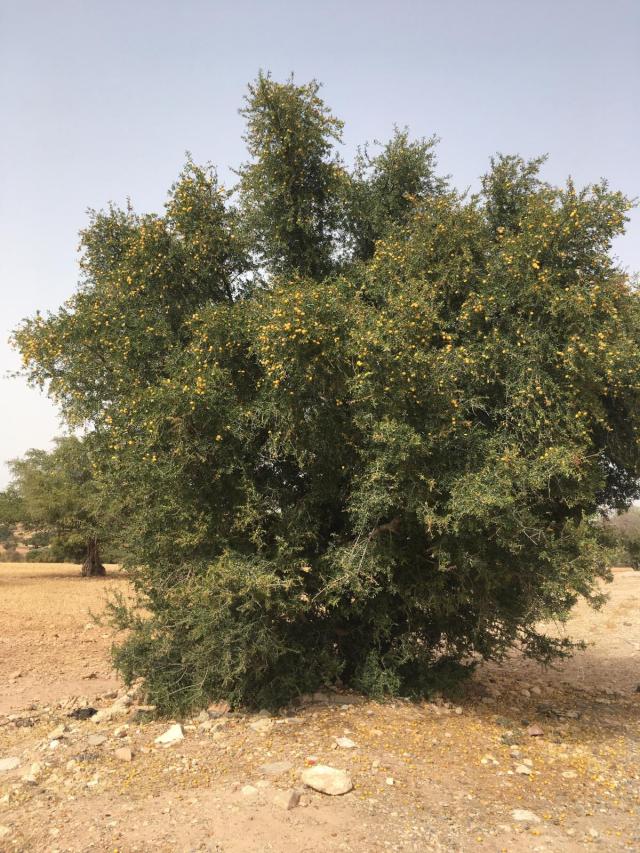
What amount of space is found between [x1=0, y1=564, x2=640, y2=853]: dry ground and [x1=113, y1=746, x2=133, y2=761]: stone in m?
0.08

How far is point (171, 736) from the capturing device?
7836 millimetres

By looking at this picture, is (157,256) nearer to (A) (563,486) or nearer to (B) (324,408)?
(B) (324,408)

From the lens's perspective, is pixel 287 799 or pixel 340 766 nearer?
pixel 287 799

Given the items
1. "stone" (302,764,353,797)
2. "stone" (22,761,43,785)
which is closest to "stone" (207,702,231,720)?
"stone" (22,761,43,785)

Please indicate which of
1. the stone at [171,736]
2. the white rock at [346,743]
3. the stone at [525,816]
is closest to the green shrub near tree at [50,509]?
the stone at [171,736]

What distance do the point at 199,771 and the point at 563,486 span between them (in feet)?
19.3

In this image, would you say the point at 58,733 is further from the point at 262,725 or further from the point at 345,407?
the point at 345,407

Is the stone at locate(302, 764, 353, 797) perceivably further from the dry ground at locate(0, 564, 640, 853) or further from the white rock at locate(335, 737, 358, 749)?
the white rock at locate(335, 737, 358, 749)

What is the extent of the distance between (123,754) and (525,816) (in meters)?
4.50

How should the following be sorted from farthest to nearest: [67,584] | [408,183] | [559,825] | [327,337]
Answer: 1. [67,584]
2. [408,183]
3. [327,337]
4. [559,825]

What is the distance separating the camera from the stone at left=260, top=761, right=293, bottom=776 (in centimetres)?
657

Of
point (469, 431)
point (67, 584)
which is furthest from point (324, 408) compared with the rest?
point (67, 584)

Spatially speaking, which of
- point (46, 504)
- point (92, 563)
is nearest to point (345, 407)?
point (46, 504)

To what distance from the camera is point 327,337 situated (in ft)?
25.3
